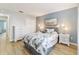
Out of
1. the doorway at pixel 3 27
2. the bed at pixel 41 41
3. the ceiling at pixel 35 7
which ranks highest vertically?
the ceiling at pixel 35 7

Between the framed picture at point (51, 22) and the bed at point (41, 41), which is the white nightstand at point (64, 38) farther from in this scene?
the framed picture at point (51, 22)

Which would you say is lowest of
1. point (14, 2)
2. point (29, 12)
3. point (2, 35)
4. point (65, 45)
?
point (65, 45)

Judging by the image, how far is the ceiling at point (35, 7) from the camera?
1578 millimetres

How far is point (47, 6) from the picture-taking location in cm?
162

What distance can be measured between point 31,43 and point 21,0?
30.3 inches

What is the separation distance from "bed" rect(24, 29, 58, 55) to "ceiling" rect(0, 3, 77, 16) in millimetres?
379

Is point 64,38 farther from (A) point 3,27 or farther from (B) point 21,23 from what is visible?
(A) point 3,27

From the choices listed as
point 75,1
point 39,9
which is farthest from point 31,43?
point 75,1

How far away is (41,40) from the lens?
1585 mm

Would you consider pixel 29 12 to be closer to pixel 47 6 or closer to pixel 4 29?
pixel 47 6

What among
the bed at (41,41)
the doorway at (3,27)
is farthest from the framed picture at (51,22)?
the doorway at (3,27)

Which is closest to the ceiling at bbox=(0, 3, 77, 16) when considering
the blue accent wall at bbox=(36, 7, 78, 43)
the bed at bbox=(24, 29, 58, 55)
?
the blue accent wall at bbox=(36, 7, 78, 43)

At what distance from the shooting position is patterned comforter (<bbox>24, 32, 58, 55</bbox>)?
62.2 inches

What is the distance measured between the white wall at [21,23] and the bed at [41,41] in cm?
11
